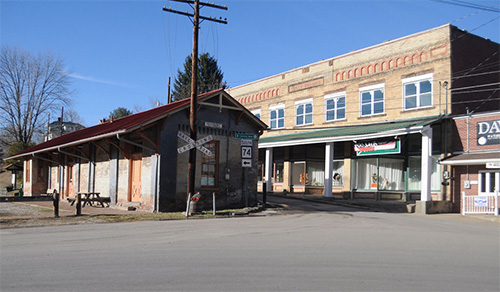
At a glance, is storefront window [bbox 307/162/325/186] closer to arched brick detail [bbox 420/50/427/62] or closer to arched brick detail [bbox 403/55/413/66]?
arched brick detail [bbox 403/55/413/66]

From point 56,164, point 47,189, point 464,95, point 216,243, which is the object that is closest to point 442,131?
point 464,95

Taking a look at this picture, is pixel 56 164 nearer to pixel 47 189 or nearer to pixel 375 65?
pixel 47 189

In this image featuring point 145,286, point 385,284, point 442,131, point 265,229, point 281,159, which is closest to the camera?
point 145,286

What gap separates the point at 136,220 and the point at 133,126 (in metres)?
3.83

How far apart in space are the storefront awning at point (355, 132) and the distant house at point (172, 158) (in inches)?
246

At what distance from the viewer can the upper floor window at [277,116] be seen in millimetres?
34625

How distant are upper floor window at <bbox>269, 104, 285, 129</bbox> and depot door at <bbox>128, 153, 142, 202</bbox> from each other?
53.7 ft

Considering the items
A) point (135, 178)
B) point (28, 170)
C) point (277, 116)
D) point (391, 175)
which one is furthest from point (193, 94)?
point (28, 170)

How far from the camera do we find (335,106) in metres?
30.3

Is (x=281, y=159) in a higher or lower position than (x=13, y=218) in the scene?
higher

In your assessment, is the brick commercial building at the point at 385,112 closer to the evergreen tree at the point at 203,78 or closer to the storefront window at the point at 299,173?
A: the storefront window at the point at 299,173

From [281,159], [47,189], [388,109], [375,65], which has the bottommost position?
[47,189]

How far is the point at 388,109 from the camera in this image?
88.5 ft

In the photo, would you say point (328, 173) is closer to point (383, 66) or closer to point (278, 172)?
point (383, 66)
